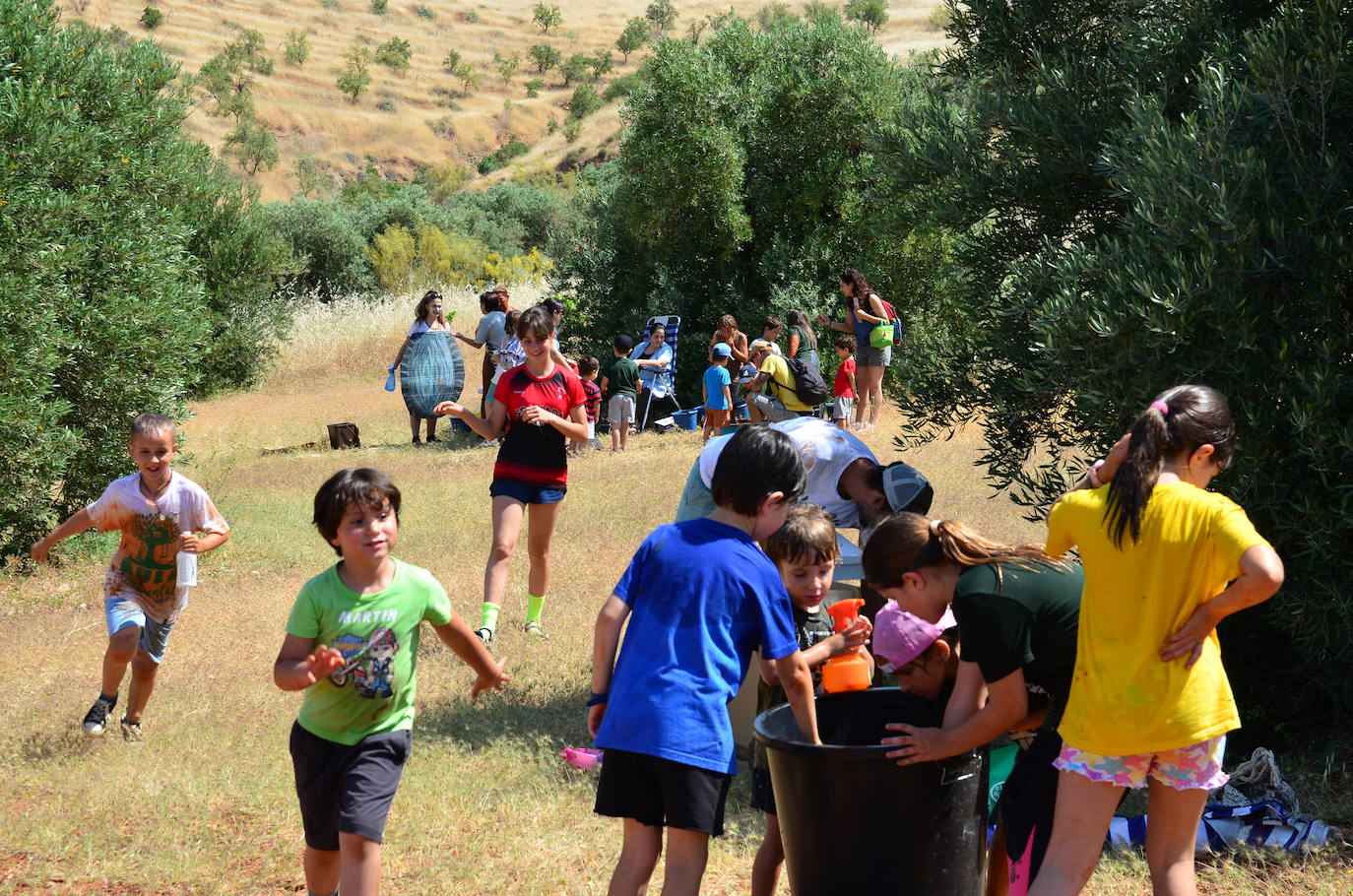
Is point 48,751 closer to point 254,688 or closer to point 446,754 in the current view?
point 254,688

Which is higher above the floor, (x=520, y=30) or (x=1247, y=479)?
(x=520, y=30)

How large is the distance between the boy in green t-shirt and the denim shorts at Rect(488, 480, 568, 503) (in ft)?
11.3

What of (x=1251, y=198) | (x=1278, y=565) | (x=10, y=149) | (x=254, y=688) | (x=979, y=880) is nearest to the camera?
(x=1278, y=565)

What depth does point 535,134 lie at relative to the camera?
81688mm

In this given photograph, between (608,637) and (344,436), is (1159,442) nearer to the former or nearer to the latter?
(608,637)

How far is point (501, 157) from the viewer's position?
7412 centimetres

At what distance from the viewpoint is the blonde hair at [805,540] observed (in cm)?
441

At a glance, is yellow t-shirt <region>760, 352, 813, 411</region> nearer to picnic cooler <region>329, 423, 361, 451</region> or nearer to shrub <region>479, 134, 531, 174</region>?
picnic cooler <region>329, 423, 361, 451</region>

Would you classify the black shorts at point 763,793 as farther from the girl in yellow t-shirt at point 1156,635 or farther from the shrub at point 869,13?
the shrub at point 869,13

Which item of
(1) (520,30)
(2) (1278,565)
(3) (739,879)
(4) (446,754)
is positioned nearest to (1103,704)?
(2) (1278,565)

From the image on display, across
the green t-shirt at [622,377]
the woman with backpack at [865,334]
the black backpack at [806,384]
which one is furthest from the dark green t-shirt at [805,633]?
the green t-shirt at [622,377]

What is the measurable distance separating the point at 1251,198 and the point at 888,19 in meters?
83.4

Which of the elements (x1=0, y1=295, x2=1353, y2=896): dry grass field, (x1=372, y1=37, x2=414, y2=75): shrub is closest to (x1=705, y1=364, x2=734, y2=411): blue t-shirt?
(x1=0, y1=295, x2=1353, y2=896): dry grass field

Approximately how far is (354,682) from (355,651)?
0.10 meters
